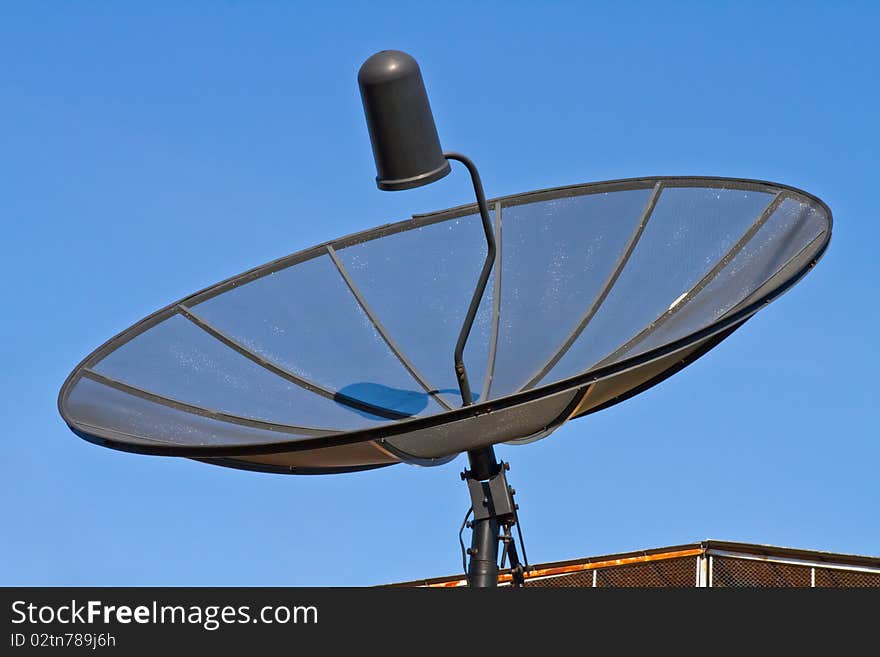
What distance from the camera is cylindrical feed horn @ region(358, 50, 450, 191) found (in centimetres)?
727

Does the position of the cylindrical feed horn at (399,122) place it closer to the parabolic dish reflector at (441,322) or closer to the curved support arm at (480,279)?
the curved support arm at (480,279)

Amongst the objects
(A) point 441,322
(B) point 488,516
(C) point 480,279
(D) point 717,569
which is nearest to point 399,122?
(C) point 480,279

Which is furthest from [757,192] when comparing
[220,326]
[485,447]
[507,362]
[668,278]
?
[220,326]

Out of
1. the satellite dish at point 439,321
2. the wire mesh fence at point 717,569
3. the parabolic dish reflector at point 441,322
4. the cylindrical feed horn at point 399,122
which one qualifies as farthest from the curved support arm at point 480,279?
the wire mesh fence at point 717,569

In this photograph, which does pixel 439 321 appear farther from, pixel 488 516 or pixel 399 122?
pixel 399 122

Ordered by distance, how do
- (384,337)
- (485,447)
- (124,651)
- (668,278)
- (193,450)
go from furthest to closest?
(384,337) < (668,278) < (485,447) < (193,450) < (124,651)

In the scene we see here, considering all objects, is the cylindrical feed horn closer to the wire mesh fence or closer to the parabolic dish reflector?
the parabolic dish reflector

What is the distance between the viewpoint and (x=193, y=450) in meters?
6.99

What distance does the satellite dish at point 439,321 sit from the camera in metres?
7.48

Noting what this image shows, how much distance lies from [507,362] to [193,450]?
2.93 metres

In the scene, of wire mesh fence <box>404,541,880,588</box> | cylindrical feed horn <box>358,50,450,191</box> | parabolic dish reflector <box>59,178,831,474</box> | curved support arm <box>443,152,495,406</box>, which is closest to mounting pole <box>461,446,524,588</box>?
parabolic dish reflector <box>59,178,831,474</box>

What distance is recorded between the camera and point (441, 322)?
33.3 ft

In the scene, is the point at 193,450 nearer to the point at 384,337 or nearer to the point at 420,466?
the point at 420,466

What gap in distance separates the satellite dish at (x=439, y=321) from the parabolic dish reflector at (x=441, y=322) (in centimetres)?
2
